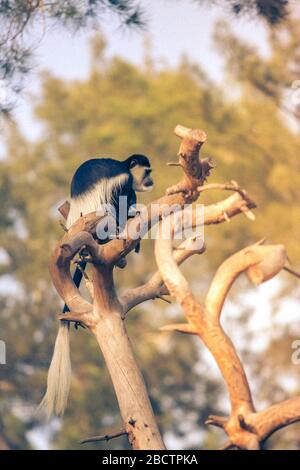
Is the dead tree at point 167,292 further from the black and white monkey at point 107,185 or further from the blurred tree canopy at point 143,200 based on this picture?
the blurred tree canopy at point 143,200

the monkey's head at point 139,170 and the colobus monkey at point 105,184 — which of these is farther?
the monkey's head at point 139,170

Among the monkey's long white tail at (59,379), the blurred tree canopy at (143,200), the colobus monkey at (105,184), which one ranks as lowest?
the monkey's long white tail at (59,379)

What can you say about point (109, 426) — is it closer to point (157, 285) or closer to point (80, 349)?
point (80, 349)

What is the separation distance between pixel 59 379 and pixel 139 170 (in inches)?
75.9

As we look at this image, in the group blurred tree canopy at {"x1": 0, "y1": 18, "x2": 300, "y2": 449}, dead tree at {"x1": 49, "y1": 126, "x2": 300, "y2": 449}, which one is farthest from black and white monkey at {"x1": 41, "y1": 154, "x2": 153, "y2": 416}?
blurred tree canopy at {"x1": 0, "y1": 18, "x2": 300, "y2": 449}

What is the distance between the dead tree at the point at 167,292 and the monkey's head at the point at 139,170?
1301 mm

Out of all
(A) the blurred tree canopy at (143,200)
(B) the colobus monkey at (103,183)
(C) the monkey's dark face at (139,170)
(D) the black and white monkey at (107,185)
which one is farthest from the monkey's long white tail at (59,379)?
(A) the blurred tree canopy at (143,200)

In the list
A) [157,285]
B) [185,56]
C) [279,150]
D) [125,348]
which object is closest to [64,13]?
[157,285]

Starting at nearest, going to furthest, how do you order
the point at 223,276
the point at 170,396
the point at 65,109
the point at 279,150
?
the point at 223,276 < the point at 170,396 < the point at 279,150 < the point at 65,109

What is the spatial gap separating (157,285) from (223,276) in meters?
0.37

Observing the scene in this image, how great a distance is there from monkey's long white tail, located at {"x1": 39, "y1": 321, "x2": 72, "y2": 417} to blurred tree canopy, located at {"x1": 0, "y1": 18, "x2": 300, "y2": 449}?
6.51 metres

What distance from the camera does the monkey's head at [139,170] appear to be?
19.0ft

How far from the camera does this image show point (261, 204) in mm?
13836

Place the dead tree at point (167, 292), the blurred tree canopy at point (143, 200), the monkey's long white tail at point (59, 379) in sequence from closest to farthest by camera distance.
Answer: the dead tree at point (167, 292) → the monkey's long white tail at point (59, 379) → the blurred tree canopy at point (143, 200)
